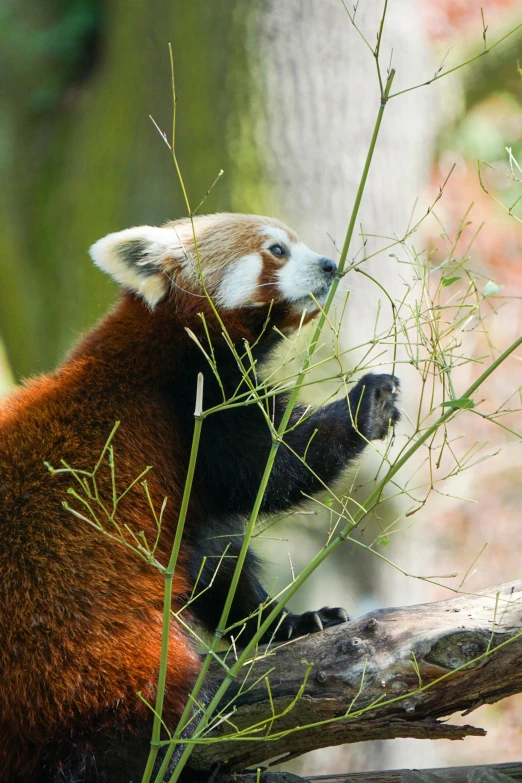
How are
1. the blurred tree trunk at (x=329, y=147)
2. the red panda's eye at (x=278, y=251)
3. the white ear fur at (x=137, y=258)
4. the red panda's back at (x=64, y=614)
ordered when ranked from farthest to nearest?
the blurred tree trunk at (x=329, y=147) → the red panda's eye at (x=278, y=251) → the white ear fur at (x=137, y=258) → the red panda's back at (x=64, y=614)

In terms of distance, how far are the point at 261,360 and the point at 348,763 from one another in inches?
97.5

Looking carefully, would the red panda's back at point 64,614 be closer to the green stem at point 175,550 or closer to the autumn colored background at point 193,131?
the green stem at point 175,550

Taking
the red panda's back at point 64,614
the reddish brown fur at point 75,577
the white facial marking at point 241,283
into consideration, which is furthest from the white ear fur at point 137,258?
the red panda's back at point 64,614

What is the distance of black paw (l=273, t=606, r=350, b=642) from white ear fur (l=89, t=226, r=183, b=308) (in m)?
1.19

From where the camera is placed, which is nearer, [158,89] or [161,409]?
[161,409]

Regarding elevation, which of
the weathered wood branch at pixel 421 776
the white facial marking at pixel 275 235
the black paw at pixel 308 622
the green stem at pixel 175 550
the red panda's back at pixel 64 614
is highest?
the white facial marking at pixel 275 235

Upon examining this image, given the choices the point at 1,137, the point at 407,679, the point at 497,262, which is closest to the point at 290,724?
the point at 407,679

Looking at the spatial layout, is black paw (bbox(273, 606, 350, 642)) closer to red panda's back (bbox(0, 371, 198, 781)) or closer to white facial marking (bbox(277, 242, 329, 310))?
red panda's back (bbox(0, 371, 198, 781))

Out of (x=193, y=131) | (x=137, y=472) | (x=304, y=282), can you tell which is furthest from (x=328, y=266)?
(x=193, y=131)

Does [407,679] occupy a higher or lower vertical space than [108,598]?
lower

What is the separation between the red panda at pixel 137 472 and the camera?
2.00m

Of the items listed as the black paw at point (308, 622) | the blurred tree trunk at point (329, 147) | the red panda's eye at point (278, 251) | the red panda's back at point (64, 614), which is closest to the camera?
the red panda's back at point (64, 614)

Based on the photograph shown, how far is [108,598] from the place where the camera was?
6.98ft

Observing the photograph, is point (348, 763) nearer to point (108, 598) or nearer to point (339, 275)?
point (108, 598)
